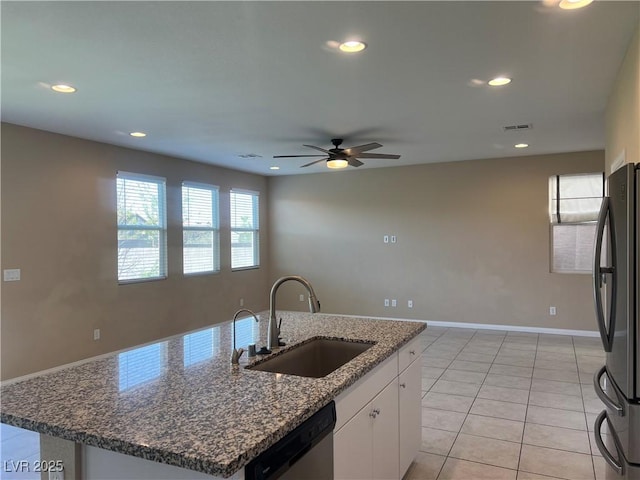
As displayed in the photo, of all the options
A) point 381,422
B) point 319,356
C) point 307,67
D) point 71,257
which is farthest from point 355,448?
point 71,257

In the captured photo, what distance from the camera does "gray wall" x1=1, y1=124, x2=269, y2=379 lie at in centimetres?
430

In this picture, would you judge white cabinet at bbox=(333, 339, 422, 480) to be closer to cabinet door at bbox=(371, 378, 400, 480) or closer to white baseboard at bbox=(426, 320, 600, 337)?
cabinet door at bbox=(371, 378, 400, 480)

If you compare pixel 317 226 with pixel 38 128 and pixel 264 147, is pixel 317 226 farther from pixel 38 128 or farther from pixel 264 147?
pixel 38 128

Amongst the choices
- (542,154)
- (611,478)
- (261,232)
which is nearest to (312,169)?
(261,232)

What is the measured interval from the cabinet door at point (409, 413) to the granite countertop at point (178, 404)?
0.42 meters

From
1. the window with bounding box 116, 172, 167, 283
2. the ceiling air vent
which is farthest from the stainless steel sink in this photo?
the window with bounding box 116, 172, 167, 283

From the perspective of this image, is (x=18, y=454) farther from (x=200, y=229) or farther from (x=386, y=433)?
(x=200, y=229)

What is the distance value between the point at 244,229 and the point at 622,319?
647 cm

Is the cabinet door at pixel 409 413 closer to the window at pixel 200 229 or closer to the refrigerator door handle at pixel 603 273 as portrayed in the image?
the refrigerator door handle at pixel 603 273

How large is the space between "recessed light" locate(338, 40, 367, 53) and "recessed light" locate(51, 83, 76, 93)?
2130mm

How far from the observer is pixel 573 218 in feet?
20.2

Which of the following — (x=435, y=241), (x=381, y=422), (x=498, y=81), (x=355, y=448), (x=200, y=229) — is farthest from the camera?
(x=435, y=241)

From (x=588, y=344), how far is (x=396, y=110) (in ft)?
13.9

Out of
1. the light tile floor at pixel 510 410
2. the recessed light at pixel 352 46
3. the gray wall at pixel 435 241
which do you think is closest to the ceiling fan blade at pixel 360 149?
the recessed light at pixel 352 46
